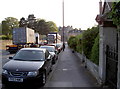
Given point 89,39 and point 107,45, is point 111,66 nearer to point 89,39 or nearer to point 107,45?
point 107,45

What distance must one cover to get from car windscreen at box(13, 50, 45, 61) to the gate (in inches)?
111

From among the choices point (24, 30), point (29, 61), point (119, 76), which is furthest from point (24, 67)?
point (24, 30)

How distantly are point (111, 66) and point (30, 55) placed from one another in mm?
3580

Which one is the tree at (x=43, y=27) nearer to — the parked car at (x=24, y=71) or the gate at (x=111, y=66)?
the parked car at (x=24, y=71)

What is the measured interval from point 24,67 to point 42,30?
94.7 metres

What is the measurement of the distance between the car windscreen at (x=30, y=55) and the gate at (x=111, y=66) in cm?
282

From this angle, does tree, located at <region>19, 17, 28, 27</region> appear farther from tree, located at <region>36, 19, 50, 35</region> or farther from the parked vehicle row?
the parked vehicle row

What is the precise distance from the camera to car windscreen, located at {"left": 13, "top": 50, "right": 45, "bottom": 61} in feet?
25.5

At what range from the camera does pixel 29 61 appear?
7398mm

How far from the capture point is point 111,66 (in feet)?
20.1

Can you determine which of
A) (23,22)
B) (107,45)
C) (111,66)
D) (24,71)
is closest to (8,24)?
(23,22)

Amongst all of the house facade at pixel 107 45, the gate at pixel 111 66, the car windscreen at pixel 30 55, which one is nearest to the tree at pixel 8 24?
the car windscreen at pixel 30 55

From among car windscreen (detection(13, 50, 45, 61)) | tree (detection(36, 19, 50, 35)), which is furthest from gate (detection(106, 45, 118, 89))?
tree (detection(36, 19, 50, 35))

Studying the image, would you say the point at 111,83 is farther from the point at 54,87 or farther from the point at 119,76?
the point at 54,87
